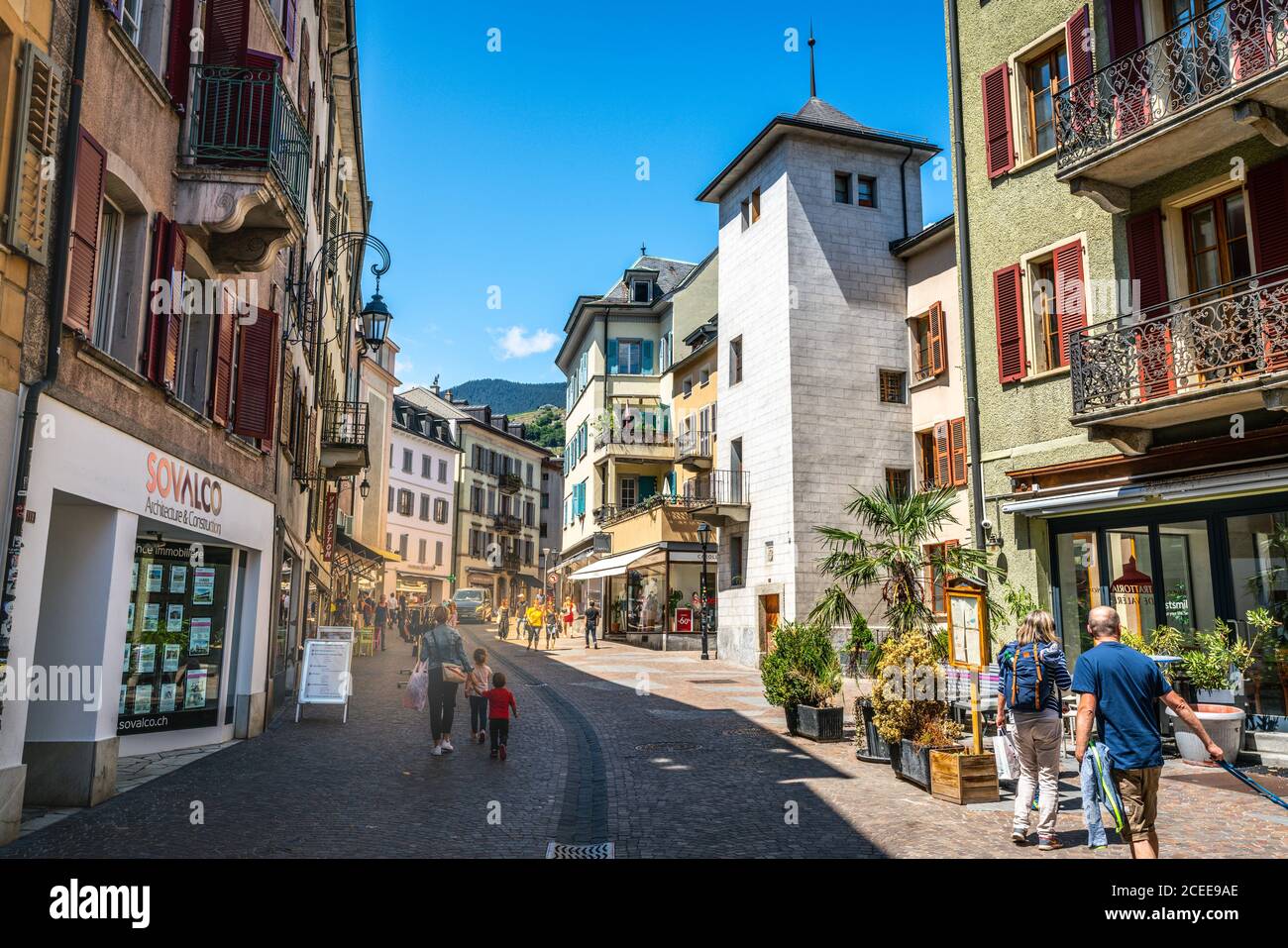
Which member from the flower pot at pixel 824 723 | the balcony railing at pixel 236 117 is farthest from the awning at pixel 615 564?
the balcony railing at pixel 236 117

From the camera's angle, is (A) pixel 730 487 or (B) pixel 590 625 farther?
(B) pixel 590 625

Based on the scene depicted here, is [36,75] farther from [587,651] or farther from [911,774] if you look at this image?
[587,651]

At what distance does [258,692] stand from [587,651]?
64.4 feet

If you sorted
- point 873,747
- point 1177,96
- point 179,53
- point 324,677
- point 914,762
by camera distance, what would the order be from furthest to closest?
point 324,677 < point 1177,96 < point 873,747 < point 179,53 < point 914,762

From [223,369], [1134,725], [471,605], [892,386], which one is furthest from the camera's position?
[471,605]

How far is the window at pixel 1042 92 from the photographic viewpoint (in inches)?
603

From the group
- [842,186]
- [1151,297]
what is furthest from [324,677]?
[842,186]

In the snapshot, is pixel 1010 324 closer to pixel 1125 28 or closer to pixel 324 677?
pixel 1125 28

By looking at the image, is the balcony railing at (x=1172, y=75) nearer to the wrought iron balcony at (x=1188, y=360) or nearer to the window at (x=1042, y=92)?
the window at (x=1042, y=92)

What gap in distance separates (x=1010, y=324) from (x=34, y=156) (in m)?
13.4

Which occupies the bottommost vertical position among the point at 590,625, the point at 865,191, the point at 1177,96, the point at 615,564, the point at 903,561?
the point at 590,625

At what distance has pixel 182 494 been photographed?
33.5 feet

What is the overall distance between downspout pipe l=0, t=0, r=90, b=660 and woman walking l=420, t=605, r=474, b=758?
545cm
